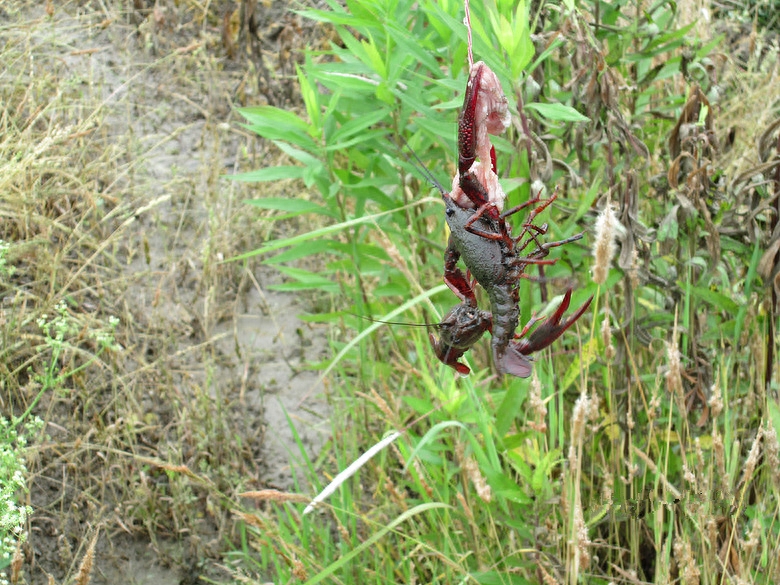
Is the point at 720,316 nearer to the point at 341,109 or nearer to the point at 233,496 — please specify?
the point at 341,109

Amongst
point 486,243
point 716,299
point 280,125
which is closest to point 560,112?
point 486,243

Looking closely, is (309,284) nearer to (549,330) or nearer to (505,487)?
(505,487)

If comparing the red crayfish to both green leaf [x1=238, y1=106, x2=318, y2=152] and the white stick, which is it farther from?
green leaf [x1=238, y1=106, x2=318, y2=152]

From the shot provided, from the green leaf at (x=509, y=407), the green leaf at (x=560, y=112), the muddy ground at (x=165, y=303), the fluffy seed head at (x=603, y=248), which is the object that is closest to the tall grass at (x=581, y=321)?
the green leaf at (x=509, y=407)

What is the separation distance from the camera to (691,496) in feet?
7.25

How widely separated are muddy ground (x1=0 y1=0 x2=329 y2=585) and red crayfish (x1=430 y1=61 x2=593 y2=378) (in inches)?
58.6

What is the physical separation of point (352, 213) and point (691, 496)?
1689 mm

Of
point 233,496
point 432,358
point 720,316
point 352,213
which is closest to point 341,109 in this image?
point 352,213

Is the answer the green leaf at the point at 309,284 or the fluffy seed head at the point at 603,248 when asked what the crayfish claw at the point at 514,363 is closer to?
the fluffy seed head at the point at 603,248

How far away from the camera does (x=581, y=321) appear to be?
9.28 feet

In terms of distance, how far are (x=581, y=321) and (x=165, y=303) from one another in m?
2.32

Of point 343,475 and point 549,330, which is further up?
point 549,330

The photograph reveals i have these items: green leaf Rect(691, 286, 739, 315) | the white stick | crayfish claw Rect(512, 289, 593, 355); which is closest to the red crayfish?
crayfish claw Rect(512, 289, 593, 355)

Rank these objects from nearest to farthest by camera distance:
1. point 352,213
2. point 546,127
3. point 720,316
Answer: point 546,127 < point 720,316 < point 352,213
